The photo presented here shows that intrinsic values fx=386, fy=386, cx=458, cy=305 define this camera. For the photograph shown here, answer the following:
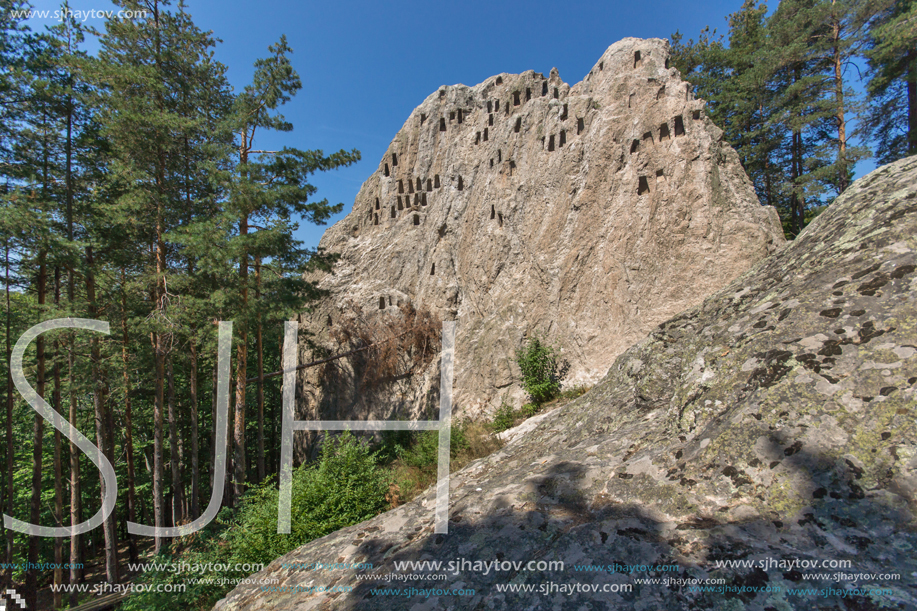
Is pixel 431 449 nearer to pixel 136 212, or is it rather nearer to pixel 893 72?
pixel 136 212

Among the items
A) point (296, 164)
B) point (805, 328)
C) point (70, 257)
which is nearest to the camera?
point (805, 328)

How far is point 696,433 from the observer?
283cm

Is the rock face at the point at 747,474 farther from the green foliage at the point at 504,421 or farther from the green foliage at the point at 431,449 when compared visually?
the green foliage at the point at 504,421

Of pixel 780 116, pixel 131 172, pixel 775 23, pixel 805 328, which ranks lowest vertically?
pixel 805 328

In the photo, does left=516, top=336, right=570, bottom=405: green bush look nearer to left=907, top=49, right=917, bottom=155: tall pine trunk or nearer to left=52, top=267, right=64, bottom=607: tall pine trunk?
left=52, top=267, right=64, bottom=607: tall pine trunk

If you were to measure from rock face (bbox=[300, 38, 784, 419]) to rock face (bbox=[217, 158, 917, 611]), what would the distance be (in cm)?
655

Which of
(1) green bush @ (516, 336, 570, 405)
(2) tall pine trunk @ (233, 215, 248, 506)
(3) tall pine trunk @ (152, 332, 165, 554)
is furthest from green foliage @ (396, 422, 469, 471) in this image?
(3) tall pine trunk @ (152, 332, 165, 554)

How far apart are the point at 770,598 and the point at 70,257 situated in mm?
12136

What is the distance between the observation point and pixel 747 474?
91.8 inches

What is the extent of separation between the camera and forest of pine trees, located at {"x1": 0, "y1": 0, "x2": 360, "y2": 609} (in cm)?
883

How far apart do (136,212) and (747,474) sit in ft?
Result: 43.3

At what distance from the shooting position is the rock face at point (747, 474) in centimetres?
188

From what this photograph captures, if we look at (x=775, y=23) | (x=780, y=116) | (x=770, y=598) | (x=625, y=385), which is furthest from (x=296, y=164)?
(x=775, y=23)

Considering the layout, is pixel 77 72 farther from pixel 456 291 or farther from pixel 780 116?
pixel 780 116
